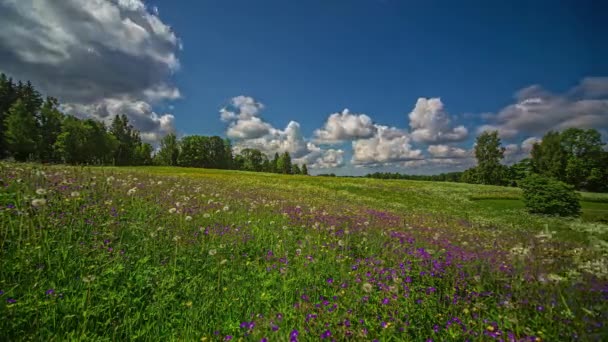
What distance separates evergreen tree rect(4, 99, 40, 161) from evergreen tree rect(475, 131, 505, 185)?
11010 centimetres

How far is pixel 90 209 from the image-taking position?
17.3ft

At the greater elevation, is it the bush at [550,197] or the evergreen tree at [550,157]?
the evergreen tree at [550,157]

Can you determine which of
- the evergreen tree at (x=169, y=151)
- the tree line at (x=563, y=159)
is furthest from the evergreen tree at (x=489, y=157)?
the evergreen tree at (x=169, y=151)

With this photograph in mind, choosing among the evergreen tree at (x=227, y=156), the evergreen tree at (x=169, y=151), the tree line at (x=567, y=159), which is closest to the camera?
the tree line at (x=567, y=159)

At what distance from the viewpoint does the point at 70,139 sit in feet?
178

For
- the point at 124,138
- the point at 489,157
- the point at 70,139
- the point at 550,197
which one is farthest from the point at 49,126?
the point at 489,157

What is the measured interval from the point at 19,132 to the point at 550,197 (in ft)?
281

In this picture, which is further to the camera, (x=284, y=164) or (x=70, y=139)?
(x=284, y=164)

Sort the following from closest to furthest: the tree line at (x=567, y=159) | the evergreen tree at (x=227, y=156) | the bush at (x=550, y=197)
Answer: the bush at (x=550, y=197) → the tree line at (x=567, y=159) → the evergreen tree at (x=227, y=156)

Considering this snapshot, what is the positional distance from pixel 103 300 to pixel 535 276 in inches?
248

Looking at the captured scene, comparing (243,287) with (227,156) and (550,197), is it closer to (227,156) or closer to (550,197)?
(550,197)

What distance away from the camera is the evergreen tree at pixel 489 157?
67688mm

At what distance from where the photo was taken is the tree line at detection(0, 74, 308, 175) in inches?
1876

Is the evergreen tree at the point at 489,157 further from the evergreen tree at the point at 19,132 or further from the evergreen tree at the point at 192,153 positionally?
the evergreen tree at the point at 19,132
